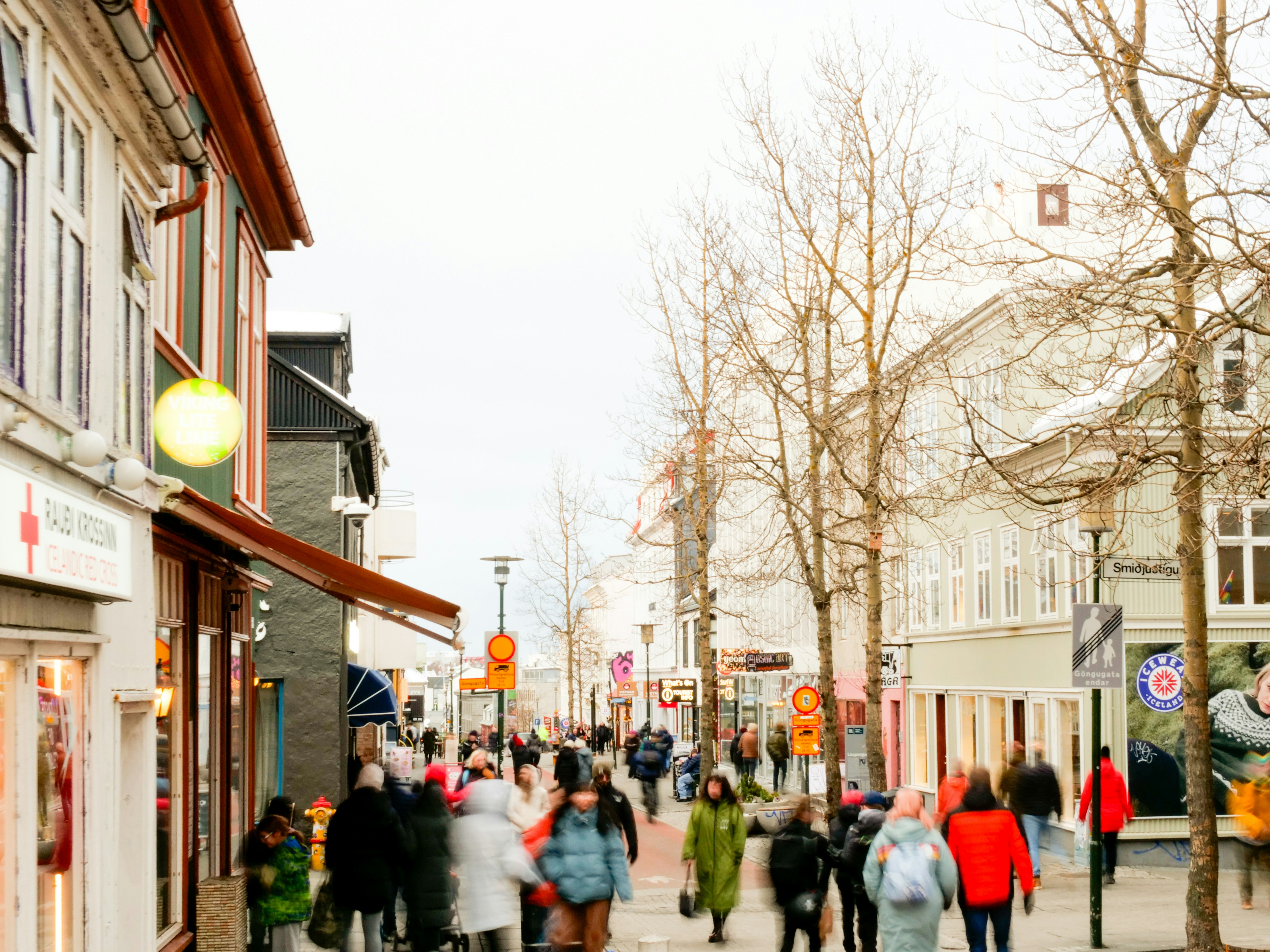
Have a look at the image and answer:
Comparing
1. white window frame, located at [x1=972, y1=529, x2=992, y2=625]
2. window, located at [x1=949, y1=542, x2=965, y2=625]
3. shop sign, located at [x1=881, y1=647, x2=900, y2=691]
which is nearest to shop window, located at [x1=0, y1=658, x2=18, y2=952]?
shop sign, located at [x1=881, y1=647, x2=900, y2=691]

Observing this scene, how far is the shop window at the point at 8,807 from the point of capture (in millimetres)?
6910

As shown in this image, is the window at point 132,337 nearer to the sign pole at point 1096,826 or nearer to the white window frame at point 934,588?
the sign pole at point 1096,826

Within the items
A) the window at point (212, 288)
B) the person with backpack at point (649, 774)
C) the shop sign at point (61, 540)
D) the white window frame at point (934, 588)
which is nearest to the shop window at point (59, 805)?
the shop sign at point (61, 540)

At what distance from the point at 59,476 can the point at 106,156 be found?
87.3 inches

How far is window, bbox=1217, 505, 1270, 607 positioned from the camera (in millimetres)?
23828

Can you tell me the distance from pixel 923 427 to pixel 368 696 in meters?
13.7

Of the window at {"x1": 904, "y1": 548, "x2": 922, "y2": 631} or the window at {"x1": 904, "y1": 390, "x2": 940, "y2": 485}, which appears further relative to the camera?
the window at {"x1": 904, "y1": 548, "x2": 922, "y2": 631}

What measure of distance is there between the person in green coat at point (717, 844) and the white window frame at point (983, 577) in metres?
15.9

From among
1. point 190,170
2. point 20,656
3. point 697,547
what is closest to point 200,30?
point 190,170

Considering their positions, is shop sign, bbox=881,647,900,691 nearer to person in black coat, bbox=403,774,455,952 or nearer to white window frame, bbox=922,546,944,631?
white window frame, bbox=922,546,944,631

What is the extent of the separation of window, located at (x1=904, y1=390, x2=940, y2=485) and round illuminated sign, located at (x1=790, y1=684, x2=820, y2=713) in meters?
4.39

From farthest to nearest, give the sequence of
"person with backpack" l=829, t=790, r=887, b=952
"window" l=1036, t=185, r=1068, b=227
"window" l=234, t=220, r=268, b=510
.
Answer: "window" l=1036, t=185, r=1068, b=227
"window" l=234, t=220, r=268, b=510
"person with backpack" l=829, t=790, r=887, b=952

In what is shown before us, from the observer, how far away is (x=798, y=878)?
12.3 meters

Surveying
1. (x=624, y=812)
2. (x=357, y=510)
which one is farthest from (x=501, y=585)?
(x=624, y=812)
